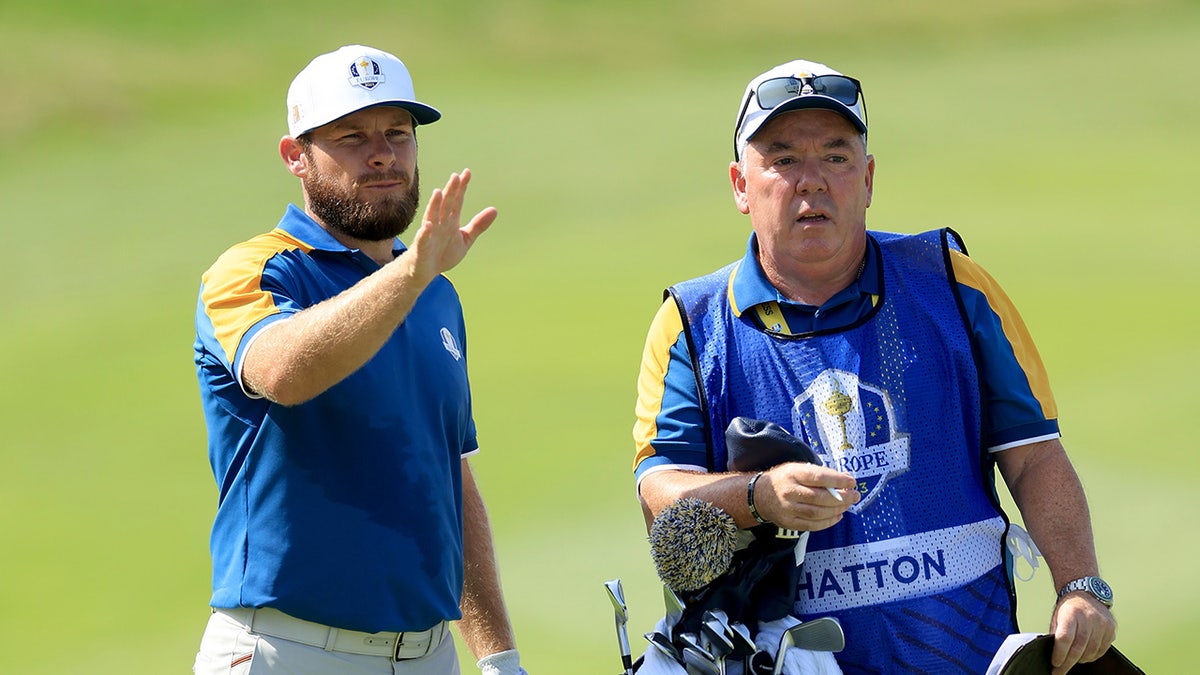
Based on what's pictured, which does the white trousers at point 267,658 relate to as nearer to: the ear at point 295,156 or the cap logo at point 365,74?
the ear at point 295,156

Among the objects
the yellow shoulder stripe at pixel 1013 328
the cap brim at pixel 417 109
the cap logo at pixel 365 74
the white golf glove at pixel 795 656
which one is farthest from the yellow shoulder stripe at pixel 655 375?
the cap logo at pixel 365 74

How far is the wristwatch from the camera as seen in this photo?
293 cm

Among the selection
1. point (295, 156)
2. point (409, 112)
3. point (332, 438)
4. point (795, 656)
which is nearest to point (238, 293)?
point (332, 438)

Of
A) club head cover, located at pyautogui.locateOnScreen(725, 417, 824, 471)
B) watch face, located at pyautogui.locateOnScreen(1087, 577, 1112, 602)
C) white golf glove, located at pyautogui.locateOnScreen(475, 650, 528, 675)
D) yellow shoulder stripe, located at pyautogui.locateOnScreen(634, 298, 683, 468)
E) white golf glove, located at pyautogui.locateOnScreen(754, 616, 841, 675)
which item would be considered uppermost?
yellow shoulder stripe, located at pyautogui.locateOnScreen(634, 298, 683, 468)

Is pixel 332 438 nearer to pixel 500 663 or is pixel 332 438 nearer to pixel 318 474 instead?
pixel 318 474

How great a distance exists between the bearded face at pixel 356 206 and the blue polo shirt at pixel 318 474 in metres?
0.11

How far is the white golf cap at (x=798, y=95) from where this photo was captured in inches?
121

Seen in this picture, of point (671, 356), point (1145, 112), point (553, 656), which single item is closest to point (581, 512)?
point (553, 656)

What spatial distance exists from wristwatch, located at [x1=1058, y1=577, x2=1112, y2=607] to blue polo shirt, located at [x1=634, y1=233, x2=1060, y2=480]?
0.97 ft

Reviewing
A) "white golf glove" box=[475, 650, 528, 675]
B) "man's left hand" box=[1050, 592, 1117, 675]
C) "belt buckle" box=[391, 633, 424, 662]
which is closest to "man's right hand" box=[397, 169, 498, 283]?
"belt buckle" box=[391, 633, 424, 662]

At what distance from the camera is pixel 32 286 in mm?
10180

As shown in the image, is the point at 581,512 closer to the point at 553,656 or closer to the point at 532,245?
the point at 553,656

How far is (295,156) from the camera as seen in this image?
353cm

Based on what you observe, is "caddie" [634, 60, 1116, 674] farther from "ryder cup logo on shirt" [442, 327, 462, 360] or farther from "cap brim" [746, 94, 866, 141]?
"ryder cup logo on shirt" [442, 327, 462, 360]
